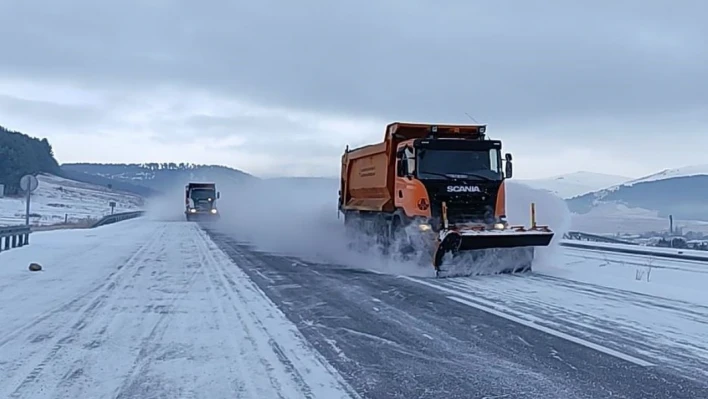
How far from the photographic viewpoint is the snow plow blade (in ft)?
45.8

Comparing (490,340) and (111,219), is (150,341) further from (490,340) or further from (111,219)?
(111,219)

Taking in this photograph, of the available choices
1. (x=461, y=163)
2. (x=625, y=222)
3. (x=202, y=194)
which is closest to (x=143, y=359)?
(x=461, y=163)

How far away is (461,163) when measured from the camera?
615 inches

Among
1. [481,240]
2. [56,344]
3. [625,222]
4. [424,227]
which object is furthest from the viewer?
[625,222]

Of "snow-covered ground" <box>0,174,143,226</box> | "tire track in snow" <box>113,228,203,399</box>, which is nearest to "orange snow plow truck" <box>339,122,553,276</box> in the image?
"tire track in snow" <box>113,228,203,399</box>

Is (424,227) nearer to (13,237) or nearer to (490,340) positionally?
(490,340)

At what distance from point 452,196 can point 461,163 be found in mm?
857

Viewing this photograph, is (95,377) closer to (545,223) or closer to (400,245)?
(400,245)

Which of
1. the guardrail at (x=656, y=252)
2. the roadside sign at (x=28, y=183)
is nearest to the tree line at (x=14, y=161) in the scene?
the roadside sign at (x=28, y=183)

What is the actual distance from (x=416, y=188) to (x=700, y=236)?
1293 inches

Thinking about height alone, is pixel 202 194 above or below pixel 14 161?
below

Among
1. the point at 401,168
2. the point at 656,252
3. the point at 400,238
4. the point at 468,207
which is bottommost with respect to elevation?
the point at 656,252

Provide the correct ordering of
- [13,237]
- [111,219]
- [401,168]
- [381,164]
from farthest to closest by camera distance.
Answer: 1. [111,219]
2. [13,237]
3. [381,164]
4. [401,168]

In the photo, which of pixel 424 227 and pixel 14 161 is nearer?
pixel 424 227
